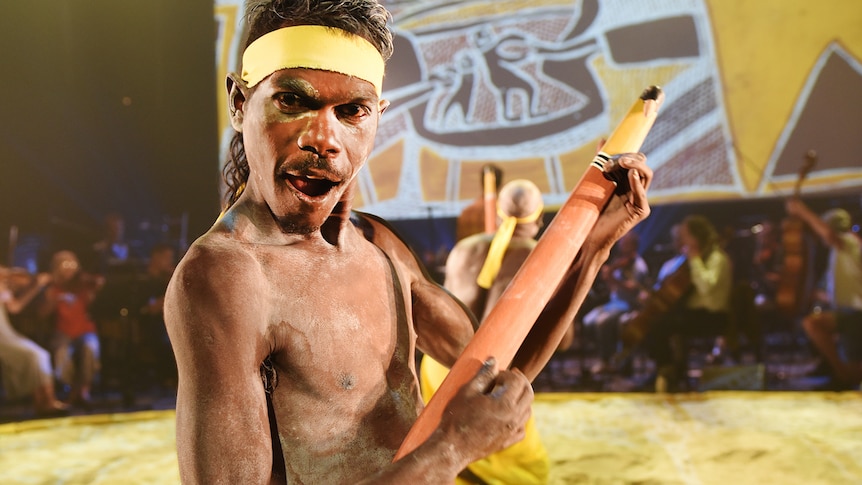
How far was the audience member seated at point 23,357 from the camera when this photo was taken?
16.0 feet

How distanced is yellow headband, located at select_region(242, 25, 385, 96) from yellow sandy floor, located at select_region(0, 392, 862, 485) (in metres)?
3.09

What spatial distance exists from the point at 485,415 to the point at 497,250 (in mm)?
2341

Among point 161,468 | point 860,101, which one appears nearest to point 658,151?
point 860,101

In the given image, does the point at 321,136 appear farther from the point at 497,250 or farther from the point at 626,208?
the point at 497,250

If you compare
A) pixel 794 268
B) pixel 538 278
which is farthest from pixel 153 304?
pixel 794 268

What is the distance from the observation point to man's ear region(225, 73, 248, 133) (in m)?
1.13

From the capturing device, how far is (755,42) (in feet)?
17.6

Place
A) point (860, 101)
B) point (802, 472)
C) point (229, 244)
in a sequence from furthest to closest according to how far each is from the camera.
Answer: point (860, 101) < point (802, 472) < point (229, 244)

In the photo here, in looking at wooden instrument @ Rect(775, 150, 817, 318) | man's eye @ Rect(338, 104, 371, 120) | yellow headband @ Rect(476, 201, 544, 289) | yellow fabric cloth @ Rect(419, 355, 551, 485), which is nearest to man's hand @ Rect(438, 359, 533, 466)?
man's eye @ Rect(338, 104, 371, 120)

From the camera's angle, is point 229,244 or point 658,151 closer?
point 229,244

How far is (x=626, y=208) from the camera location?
122 centimetres

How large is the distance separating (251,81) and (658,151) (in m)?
4.84

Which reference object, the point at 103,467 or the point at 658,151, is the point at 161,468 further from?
the point at 658,151

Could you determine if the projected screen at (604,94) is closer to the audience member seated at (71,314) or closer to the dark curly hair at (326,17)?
the audience member seated at (71,314)
